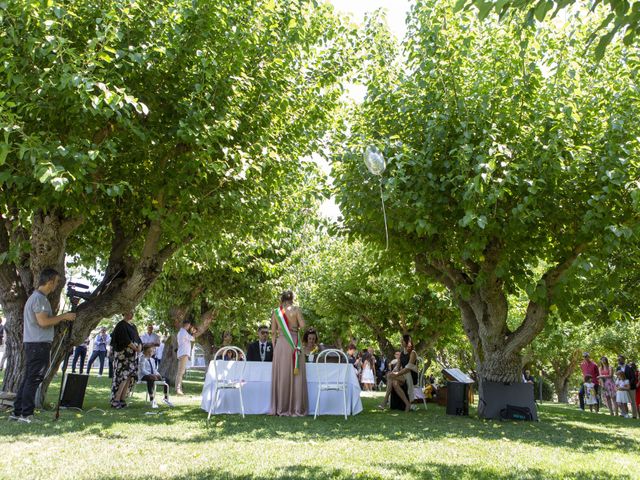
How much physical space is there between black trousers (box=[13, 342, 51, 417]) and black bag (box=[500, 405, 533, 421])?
8.60 m

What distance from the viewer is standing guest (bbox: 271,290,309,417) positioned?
10227 mm

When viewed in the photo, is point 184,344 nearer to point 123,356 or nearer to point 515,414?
point 123,356

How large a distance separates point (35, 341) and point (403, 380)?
8.44 m

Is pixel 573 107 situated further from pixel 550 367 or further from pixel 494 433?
pixel 550 367

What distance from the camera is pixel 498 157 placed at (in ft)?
33.3

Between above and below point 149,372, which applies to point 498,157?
above

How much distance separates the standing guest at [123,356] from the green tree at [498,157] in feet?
16.4

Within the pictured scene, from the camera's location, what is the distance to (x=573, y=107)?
10016 millimetres

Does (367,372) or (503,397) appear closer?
(503,397)

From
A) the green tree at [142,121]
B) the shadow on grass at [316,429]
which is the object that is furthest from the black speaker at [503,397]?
the green tree at [142,121]

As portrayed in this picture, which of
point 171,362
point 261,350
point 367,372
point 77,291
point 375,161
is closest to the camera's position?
point 77,291

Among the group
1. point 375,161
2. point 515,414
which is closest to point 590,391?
point 515,414

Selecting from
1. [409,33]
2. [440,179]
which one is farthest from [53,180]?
[409,33]

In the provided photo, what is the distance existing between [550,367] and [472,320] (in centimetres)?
5089
